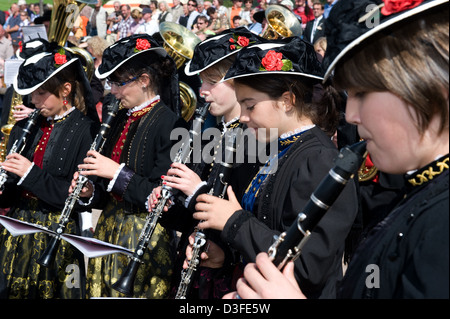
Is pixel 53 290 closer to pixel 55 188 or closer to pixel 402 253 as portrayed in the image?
pixel 55 188

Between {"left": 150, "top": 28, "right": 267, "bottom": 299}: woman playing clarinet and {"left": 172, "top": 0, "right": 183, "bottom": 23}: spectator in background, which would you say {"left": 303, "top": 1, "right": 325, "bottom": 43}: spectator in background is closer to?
{"left": 172, "top": 0, "right": 183, "bottom": 23}: spectator in background

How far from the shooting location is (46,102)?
4355mm

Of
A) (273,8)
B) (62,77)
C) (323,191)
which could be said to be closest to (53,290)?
(62,77)

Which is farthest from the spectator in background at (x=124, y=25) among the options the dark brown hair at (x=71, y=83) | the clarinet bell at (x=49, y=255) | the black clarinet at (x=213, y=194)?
the black clarinet at (x=213, y=194)

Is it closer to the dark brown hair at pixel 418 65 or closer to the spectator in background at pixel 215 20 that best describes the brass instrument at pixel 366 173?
the dark brown hair at pixel 418 65

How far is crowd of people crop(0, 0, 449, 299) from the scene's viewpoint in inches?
57.5

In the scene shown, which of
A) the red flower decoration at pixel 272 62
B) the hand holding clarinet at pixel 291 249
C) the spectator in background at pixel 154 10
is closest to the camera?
the hand holding clarinet at pixel 291 249

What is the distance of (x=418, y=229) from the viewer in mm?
1407

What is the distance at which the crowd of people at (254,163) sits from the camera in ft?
4.79

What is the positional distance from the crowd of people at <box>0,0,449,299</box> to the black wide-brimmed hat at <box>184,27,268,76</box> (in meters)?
0.01

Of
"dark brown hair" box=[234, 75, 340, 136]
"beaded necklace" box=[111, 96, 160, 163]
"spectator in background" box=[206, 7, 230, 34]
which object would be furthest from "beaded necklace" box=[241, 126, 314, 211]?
"spectator in background" box=[206, 7, 230, 34]

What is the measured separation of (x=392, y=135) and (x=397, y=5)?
0.33m

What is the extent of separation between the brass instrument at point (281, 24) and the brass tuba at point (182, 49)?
0.80 m

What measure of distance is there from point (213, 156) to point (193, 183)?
42 cm
